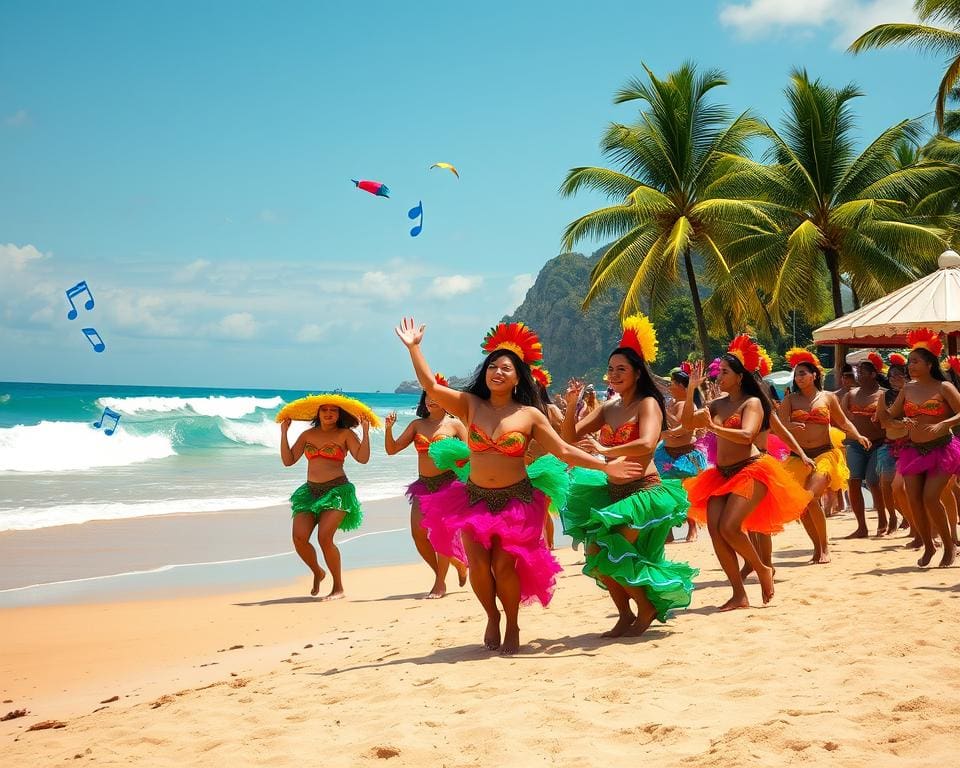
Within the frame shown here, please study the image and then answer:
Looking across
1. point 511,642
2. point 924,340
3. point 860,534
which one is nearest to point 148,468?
point 860,534

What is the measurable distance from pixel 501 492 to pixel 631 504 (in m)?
0.78

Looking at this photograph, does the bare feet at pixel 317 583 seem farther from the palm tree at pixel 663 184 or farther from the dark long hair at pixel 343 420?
the palm tree at pixel 663 184

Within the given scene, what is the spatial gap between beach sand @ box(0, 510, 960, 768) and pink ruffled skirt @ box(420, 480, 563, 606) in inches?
17.7

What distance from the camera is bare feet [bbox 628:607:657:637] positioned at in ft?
19.8

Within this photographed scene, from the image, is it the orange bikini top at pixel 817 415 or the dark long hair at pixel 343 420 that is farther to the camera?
the orange bikini top at pixel 817 415

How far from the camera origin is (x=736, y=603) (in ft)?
22.3

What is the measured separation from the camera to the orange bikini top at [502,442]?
18.7ft

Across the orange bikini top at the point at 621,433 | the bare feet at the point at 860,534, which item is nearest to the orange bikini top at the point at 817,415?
the bare feet at the point at 860,534

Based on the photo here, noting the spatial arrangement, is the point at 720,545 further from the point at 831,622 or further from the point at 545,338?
the point at 545,338

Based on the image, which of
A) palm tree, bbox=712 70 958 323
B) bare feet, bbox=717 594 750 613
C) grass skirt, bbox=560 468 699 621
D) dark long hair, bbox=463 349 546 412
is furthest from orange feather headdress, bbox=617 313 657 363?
palm tree, bbox=712 70 958 323

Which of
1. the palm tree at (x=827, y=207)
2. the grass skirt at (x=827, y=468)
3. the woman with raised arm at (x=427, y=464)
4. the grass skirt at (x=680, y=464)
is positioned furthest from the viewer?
the palm tree at (x=827, y=207)

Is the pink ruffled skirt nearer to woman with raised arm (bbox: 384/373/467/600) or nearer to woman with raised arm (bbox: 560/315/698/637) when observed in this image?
woman with raised arm (bbox: 560/315/698/637)

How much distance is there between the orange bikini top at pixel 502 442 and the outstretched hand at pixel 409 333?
1.98 ft

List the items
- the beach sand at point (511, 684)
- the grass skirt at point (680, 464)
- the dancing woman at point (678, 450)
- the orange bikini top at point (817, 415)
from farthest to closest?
the grass skirt at point (680, 464)
the dancing woman at point (678, 450)
the orange bikini top at point (817, 415)
the beach sand at point (511, 684)
